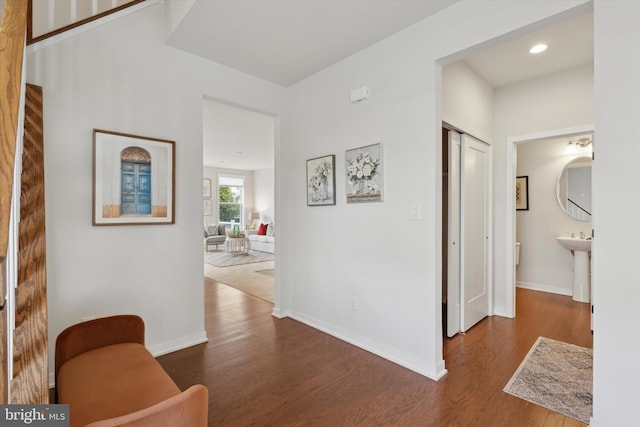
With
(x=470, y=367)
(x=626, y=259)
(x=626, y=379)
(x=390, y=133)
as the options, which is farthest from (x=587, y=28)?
(x=470, y=367)

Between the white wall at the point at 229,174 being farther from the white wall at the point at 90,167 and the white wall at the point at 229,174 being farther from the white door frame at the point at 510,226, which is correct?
the white door frame at the point at 510,226

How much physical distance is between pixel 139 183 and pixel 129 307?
40.1 inches

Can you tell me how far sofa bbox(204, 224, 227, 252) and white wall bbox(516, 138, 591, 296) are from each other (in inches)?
298

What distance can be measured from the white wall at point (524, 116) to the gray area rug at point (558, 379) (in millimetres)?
935

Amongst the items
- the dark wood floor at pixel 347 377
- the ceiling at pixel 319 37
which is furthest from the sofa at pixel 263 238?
the ceiling at pixel 319 37

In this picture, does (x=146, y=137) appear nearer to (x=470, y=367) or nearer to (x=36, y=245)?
(x=36, y=245)

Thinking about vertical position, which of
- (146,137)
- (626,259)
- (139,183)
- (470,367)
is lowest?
(470,367)

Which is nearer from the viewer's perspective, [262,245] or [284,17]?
[284,17]

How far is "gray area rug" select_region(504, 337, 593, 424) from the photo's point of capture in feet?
6.44

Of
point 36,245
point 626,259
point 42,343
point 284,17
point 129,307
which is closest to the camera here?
point 42,343

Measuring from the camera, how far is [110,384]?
1.46 metres

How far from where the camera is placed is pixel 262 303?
4.16 m

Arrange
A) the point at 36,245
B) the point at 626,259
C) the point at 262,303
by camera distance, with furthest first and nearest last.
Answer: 1. the point at 262,303
2. the point at 626,259
3. the point at 36,245

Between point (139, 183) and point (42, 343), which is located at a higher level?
point (139, 183)
